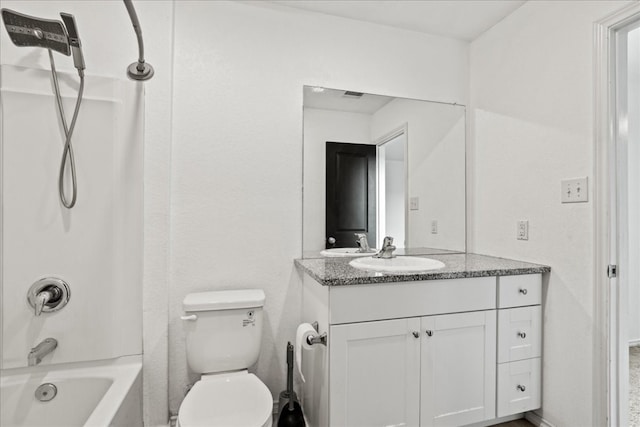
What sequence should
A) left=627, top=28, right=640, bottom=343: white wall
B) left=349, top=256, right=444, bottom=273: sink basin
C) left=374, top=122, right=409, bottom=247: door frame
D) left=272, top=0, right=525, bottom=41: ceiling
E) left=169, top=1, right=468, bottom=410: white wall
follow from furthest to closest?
1. left=627, top=28, right=640, bottom=343: white wall
2. left=374, top=122, right=409, bottom=247: door frame
3. left=272, top=0, right=525, bottom=41: ceiling
4. left=169, top=1, right=468, bottom=410: white wall
5. left=349, top=256, right=444, bottom=273: sink basin

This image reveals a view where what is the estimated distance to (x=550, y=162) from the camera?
1.78 meters

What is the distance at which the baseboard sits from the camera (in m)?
1.78

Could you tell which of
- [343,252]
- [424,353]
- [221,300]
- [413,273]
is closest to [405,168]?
[343,252]

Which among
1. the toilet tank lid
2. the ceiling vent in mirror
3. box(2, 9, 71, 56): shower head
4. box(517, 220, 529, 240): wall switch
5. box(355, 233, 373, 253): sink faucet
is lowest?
the toilet tank lid

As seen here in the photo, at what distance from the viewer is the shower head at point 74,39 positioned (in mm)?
1248

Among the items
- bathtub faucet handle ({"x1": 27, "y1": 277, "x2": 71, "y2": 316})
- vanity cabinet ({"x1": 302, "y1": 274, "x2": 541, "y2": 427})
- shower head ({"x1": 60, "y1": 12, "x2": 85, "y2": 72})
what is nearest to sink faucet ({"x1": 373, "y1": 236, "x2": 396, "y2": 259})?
vanity cabinet ({"x1": 302, "y1": 274, "x2": 541, "y2": 427})

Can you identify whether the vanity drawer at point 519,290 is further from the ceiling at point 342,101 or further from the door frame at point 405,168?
the ceiling at point 342,101

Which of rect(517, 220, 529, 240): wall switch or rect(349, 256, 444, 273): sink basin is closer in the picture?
rect(349, 256, 444, 273): sink basin

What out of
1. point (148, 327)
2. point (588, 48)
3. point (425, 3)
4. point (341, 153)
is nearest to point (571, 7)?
point (588, 48)

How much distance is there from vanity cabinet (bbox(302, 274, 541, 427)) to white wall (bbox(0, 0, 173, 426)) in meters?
0.74

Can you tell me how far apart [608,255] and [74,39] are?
2.42 m

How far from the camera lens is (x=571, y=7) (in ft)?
5.53

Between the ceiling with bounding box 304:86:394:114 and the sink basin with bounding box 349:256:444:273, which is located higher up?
the ceiling with bounding box 304:86:394:114

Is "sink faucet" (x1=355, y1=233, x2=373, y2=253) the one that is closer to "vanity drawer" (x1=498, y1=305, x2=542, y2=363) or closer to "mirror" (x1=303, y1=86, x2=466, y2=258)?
"mirror" (x1=303, y1=86, x2=466, y2=258)
